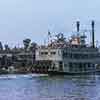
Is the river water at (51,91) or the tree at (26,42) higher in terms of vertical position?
A: the tree at (26,42)

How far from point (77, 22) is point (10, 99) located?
11248 centimetres

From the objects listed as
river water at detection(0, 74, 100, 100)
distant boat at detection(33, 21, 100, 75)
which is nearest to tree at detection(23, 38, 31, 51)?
distant boat at detection(33, 21, 100, 75)

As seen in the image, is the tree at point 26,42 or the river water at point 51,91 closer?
the river water at point 51,91

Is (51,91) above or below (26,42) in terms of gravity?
below

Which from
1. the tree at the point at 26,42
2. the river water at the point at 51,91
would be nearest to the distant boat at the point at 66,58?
the tree at the point at 26,42

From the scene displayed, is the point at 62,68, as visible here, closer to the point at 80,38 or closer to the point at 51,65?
the point at 51,65

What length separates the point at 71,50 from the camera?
124812 mm

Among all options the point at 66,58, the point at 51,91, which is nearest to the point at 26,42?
the point at 66,58

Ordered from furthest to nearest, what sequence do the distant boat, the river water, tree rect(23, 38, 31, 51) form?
tree rect(23, 38, 31, 51) → the distant boat → the river water

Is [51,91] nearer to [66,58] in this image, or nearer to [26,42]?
[66,58]

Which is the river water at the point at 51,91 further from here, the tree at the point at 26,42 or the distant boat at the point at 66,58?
the tree at the point at 26,42

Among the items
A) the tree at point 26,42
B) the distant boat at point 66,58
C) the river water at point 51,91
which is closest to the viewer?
the river water at point 51,91

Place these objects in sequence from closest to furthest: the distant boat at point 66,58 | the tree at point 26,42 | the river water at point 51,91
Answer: the river water at point 51,91 < the distant boat at point 66,58 < the tree at point 26,42

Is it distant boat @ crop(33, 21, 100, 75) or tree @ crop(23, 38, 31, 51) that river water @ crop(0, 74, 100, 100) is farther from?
tree @ crop(23, 38, 31, 51)
